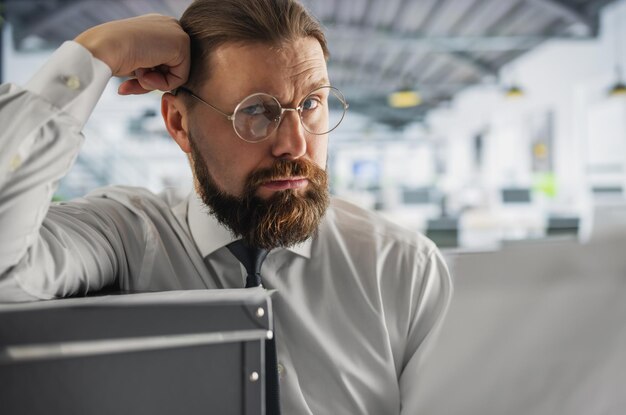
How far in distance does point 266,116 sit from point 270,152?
8 cm

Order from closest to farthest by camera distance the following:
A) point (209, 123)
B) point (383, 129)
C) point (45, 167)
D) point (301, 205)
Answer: point (45, 167) → point (301, 205) → point (209, 123) → point (383, 129)

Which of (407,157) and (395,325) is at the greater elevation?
(407,157)

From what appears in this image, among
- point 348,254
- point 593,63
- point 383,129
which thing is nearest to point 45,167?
point 348,254

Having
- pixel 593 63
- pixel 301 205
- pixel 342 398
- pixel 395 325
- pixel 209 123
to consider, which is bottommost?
pixel 342 398

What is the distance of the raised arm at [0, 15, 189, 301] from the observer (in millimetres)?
969

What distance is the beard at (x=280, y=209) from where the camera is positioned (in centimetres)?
127

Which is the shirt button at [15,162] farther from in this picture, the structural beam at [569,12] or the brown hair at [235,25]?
the structural beam at [569,12]

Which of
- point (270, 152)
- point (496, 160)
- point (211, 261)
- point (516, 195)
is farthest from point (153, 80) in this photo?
point (496, 160)

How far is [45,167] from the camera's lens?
3.32 feet

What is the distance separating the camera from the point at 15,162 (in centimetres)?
97

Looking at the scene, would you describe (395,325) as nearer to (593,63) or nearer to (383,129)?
(593,63)

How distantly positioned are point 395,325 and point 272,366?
617mm

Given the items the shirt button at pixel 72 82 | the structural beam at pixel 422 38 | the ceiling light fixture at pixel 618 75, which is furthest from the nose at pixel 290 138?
the structural beam at pixel 422 38

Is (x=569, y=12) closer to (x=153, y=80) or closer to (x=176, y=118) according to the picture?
(x=176, y=118)
